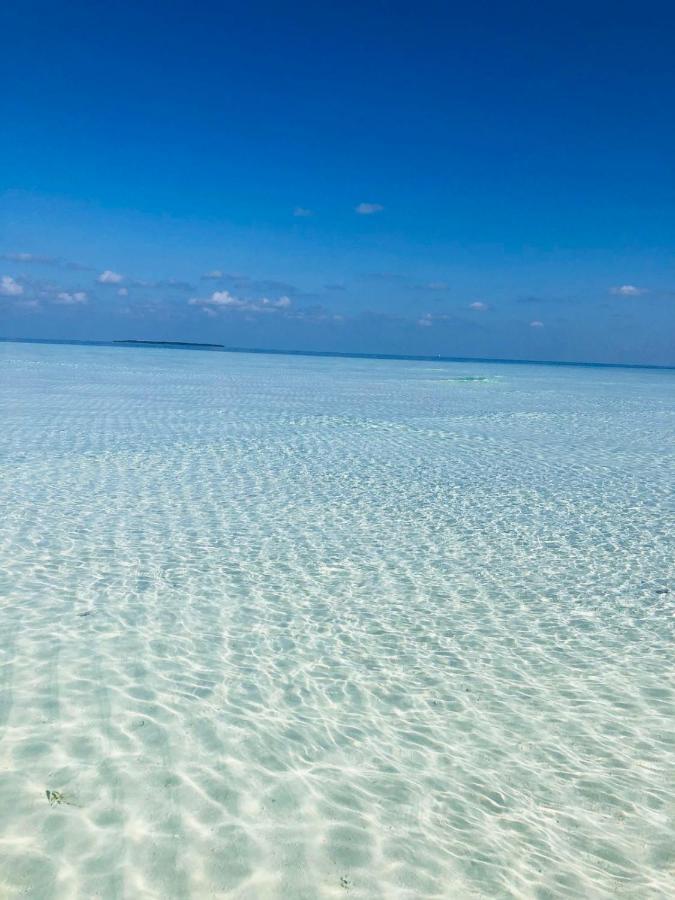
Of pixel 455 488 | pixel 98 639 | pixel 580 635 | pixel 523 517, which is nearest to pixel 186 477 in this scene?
pixel 455 488

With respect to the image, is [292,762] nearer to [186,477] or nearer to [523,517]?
[523,517]

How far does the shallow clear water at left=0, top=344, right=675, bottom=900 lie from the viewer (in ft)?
9.10

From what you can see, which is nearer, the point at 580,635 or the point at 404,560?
the point at 580,635

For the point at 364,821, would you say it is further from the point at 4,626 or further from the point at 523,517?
the point at 523,517

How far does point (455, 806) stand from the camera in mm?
3090

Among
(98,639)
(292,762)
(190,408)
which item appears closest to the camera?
(292,762)

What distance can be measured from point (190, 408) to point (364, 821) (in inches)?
635

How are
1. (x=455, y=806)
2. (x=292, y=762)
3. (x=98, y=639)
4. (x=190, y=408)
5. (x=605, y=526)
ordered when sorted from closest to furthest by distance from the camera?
(x=455, y=806) → (x=292, y=762) → (x=98, y=639) → (x=605, y=526) → (x=190, y=408)

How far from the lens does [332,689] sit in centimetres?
409

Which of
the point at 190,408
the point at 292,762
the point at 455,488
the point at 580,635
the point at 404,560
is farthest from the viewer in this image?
the point at 190,408

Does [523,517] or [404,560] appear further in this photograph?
[523,517]

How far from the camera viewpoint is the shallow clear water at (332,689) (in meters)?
2.77

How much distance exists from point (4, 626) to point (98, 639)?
0.67 metres

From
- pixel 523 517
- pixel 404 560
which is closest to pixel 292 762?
pixel 404 560
